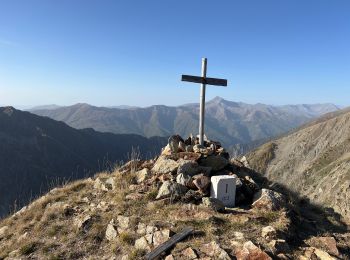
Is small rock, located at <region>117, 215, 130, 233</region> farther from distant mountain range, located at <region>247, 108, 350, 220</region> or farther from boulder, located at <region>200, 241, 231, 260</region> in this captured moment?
distant mountain range, located at <region>247, 108, 350, 220</region>

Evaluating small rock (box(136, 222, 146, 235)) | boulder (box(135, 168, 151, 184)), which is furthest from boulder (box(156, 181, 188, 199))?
small rock (box(136, 222, 146, 235))

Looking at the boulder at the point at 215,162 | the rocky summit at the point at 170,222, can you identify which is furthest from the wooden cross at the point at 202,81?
the boulder at the point at 215,162

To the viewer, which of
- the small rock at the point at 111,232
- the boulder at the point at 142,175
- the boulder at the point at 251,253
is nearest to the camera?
the boulder at the point at 251,253

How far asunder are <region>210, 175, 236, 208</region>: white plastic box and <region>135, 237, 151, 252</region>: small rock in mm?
3416

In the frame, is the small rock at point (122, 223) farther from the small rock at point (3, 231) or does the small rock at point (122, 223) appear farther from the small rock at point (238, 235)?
the small rock at point (3, 231)

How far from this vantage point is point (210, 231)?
10016 millimetres

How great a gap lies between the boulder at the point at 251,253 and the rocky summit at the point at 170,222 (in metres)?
0.02

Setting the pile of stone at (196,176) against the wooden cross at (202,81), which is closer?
the pile of stone at (196,176)

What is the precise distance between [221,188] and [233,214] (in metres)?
1.39

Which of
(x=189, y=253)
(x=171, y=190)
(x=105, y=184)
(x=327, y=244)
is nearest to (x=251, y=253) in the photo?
(x=189, y=253)

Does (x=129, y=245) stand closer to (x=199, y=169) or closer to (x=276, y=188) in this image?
(x=199, y=169)

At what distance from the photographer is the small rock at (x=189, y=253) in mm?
8977

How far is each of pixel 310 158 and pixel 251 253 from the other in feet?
483

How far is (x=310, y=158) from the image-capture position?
14562 centimetres
